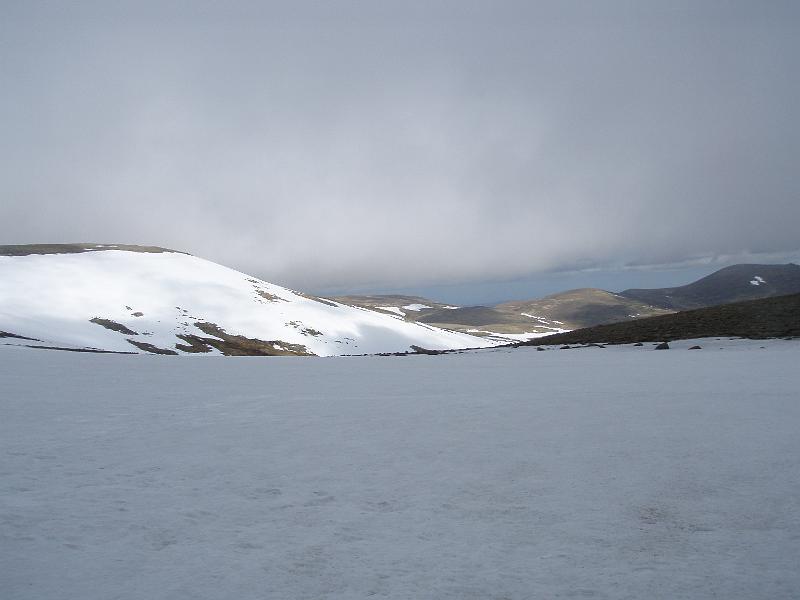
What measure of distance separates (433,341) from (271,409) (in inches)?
3568

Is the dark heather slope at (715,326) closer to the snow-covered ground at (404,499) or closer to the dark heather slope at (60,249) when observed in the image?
the snow-covered ground at (404,499)

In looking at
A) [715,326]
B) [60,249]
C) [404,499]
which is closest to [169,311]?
[60,249]

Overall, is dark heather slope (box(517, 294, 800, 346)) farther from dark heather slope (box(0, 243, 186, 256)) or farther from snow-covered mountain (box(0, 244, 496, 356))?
dark heather slope (box(0, 243, 186, 256))

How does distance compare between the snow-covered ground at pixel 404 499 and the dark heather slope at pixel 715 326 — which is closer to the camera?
the snow-covered ground at pixel 404 499

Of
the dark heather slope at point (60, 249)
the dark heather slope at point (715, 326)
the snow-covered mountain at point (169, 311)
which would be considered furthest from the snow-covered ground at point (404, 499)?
the dark heather slope at point (60, 249)

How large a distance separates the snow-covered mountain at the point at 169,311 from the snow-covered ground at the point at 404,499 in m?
39.9

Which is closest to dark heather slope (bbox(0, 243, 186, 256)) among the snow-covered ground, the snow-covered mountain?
the snow-covered mountain

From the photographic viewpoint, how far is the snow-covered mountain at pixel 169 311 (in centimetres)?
5973

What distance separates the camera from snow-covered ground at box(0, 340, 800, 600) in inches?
148

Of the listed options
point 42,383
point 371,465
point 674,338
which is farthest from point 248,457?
point 674,338

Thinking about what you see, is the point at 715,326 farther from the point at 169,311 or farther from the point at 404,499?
the point at 169,311

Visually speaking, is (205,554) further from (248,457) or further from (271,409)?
(271,409)

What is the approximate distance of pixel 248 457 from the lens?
687cm

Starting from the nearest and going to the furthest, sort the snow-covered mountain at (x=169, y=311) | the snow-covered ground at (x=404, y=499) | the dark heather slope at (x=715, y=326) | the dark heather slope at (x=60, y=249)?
1. the snow-covered ground at (x=404, y=499)
2. the dark heather slope at (x=715, y=326)
3. the snow-covered mountain at (x=169, y=311)
4. the dark heather slope at (x=60, y=249)
